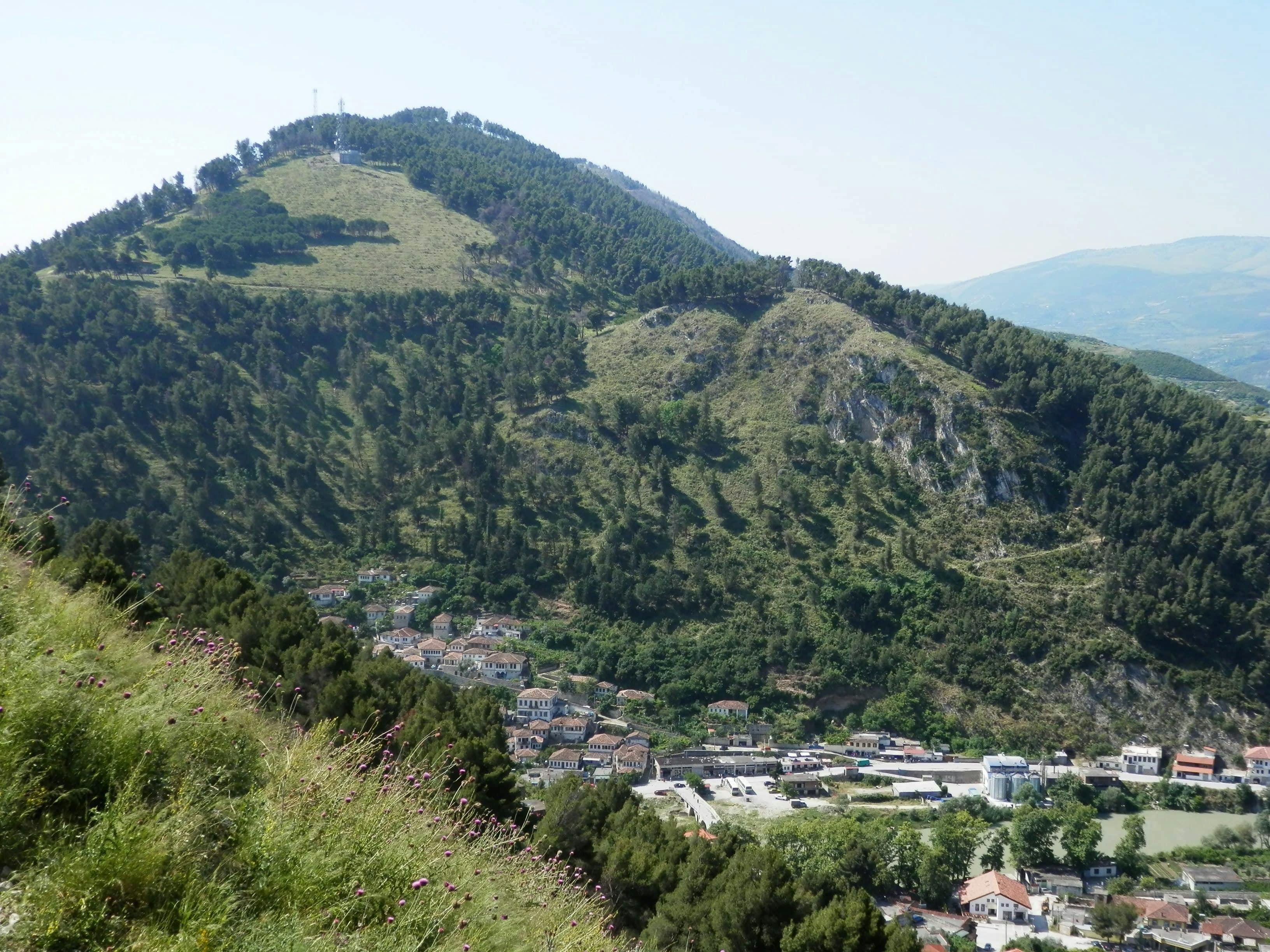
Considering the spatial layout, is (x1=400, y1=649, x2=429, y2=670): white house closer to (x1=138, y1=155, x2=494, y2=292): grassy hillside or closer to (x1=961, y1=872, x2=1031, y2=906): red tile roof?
(x1=961, y1=872, x2=1031, y2=906): red tile roof

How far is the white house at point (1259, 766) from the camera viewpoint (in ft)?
93.5

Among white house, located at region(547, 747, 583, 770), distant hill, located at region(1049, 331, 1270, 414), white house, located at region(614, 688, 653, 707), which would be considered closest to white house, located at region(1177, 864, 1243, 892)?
white house, located at region(547, 747, 583, 770)

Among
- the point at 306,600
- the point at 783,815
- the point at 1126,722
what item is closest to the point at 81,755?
the point at 306,600

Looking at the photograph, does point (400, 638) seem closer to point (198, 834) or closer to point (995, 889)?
point (995, 889)

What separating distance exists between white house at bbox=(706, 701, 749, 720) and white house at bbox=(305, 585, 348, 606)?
16.0 metres

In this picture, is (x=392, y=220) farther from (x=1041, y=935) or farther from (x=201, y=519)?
(x=1041, y=935)

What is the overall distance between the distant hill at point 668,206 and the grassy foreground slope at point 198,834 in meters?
140

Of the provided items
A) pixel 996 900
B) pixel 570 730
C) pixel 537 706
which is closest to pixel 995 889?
pixel 996 900

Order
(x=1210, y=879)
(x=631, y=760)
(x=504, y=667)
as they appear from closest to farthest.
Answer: (x=1210, y=879) → (x=631, y=760) → (x=504, y=667)

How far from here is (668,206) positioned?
154375mm

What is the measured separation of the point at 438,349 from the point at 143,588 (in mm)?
39182

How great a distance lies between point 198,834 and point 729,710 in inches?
1128

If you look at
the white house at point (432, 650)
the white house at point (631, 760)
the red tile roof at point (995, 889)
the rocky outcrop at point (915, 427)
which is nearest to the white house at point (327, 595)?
the white house at point (432, 650)

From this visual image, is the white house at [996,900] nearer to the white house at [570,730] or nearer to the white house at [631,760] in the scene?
the white house at [631,760]
